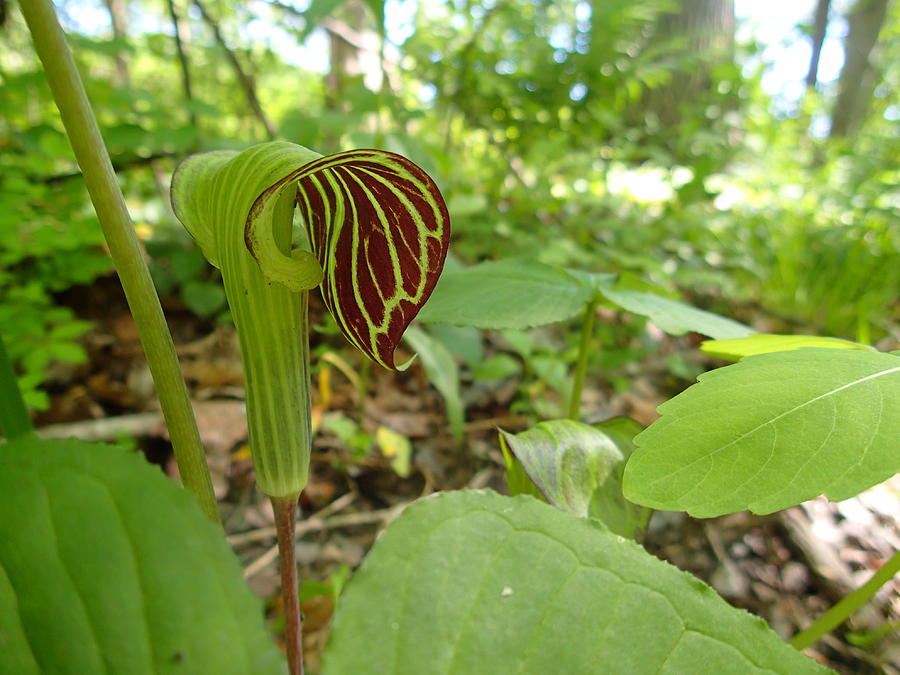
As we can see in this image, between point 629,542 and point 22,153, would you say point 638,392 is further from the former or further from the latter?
point 22,153

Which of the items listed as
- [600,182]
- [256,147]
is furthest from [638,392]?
[256,147]

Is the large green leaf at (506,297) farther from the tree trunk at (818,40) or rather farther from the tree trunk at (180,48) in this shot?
the tree trunk at (818,40)

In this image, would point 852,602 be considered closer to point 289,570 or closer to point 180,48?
point 289,570

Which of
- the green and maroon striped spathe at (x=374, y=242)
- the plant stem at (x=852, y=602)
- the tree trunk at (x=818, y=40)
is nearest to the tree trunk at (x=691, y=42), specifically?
Answer: the plant stem at (x=852, y=602)

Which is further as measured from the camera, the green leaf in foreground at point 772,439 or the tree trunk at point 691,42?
the tree trunk at point 691,42

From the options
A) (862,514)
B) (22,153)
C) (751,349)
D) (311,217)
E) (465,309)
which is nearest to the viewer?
(311,217)

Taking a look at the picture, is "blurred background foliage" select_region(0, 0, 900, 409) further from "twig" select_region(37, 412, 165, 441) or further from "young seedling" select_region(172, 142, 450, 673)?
"young seedling" select_region(172, 142, 450, 673)
